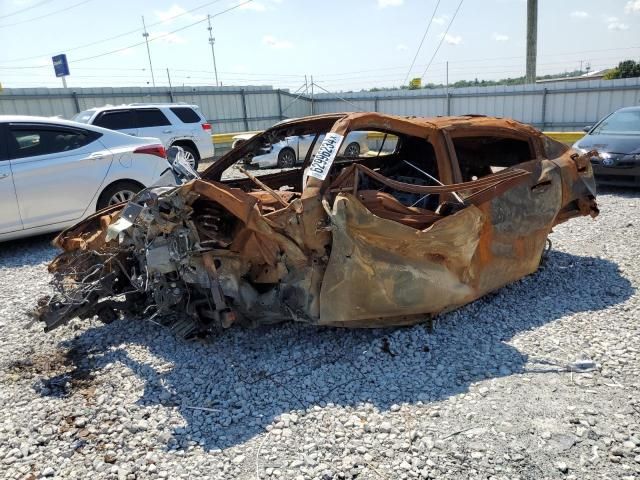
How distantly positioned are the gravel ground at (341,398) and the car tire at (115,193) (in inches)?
104

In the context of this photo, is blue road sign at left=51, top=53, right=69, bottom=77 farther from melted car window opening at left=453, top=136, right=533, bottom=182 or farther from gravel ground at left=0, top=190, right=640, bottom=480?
melted car window opening at left=453, top=136, right=533, bottom=182

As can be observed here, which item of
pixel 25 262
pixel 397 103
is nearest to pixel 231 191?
pixel 25 262

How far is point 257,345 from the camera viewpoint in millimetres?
3748

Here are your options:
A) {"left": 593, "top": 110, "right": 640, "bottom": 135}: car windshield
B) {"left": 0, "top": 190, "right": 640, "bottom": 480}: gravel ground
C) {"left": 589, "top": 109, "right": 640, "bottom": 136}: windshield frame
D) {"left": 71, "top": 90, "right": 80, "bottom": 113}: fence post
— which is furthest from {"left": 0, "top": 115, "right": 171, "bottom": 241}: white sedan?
{"left": 71, "top": 90, "right": 80, "bottom": 113}: fence post

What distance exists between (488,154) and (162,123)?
31.8 ft

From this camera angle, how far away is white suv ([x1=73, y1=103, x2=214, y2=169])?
1201cm

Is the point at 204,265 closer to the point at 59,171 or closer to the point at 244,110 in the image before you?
the point at 59,171

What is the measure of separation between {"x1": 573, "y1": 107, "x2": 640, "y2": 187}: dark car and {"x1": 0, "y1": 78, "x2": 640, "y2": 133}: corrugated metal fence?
7.85 m

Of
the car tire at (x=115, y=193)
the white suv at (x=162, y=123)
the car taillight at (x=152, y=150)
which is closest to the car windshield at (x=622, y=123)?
the car taillight at (x=152, y=150)

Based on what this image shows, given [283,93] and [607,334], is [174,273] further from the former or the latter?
[283,93]

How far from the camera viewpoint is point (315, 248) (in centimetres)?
339

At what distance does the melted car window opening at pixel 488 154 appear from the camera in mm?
4840

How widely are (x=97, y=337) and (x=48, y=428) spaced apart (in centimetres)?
116

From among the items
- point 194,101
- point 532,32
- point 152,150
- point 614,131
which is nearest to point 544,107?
point 532,32
